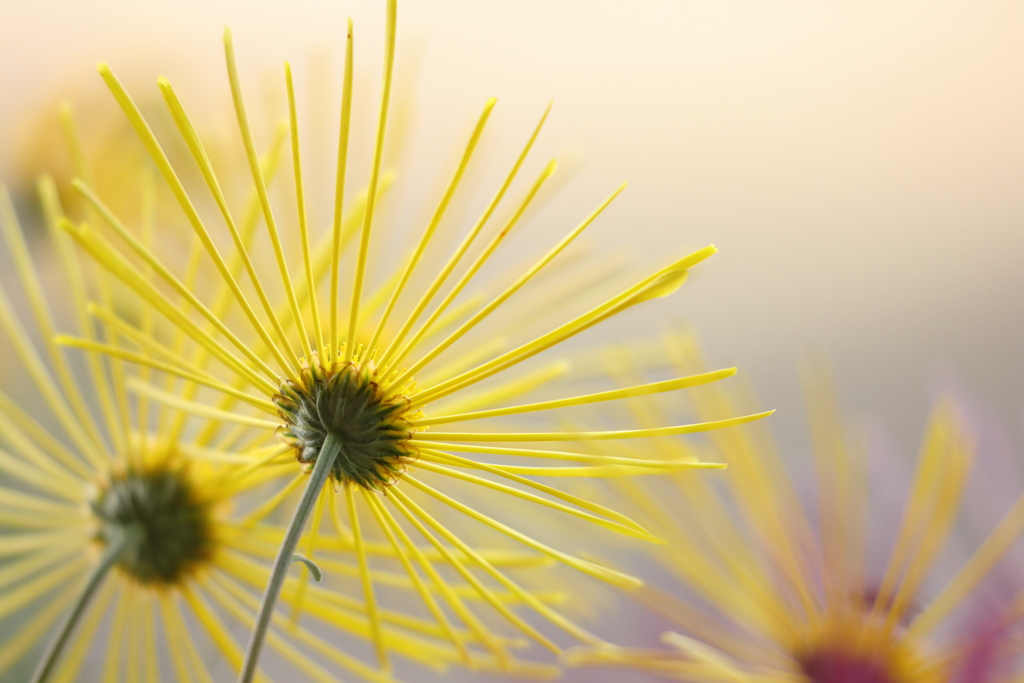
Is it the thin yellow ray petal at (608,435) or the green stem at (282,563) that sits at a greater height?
the thin yellow ray petal at (608,435)

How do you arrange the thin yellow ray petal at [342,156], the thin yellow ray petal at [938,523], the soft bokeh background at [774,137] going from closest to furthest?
1. the thin yellow ray petal at [342,156]
2. the thin yellow ray petal at [938,523]
3. the soft bokeh background at [774,137]

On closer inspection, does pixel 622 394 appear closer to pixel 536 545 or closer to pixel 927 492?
pixel 536 545

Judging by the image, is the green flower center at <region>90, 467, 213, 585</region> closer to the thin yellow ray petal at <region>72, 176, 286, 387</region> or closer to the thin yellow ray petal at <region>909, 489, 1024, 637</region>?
the thin yellow ray petal at <region>72, 176, 286, 387</region>

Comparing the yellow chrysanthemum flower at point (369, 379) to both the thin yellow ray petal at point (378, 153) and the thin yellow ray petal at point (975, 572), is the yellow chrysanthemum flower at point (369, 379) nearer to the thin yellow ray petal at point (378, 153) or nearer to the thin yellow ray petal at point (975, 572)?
the thin yellow ray petal at point (378, 153)

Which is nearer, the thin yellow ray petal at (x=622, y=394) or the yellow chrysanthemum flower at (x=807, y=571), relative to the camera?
the thin yellow ray petal at (x=622, y=394)

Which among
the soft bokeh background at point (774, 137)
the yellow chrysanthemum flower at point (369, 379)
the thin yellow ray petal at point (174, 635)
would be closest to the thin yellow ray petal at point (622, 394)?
the yellow chrysanthemum flower at point (369, 379)

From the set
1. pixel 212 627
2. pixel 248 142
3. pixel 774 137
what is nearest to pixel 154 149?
pixel 248 142

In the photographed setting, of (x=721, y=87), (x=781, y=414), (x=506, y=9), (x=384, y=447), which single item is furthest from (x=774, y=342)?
(x=384, y=447)
